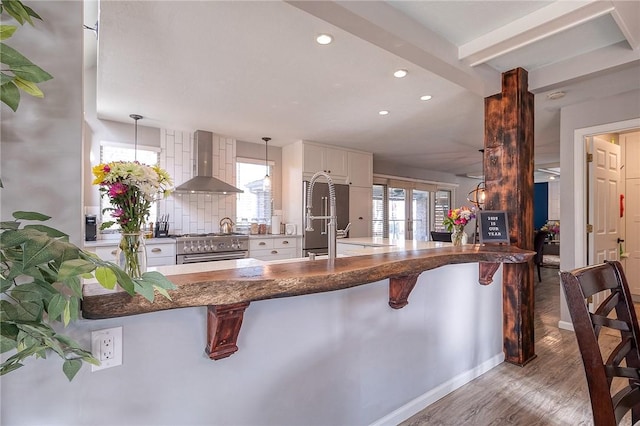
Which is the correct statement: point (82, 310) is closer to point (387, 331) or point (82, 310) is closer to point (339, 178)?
point (387, 331)

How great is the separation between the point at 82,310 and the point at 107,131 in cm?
A: 371

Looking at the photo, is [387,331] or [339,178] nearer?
[387,331]

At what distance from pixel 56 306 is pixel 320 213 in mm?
4395

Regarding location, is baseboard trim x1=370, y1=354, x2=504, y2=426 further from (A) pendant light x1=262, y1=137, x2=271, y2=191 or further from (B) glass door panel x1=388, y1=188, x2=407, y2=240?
(B) glass door panel x1=388, y1=188, x2=407, y2=240

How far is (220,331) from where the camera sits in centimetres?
117

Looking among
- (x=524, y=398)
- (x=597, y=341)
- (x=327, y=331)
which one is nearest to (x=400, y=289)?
(x=327, y=331)

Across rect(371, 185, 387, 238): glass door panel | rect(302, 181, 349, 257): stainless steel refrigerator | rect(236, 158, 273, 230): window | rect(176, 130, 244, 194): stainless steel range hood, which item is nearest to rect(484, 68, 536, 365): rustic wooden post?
rect(302, 181, 349, 257): stainless steel refrigerator

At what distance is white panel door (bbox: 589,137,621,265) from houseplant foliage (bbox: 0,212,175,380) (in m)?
4.08

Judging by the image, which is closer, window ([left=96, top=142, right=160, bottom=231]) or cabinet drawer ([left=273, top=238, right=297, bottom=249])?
window ([left=96, top=142, right=160, bottom=231])

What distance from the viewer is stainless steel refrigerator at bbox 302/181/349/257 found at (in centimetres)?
487

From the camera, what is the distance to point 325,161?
202 inches

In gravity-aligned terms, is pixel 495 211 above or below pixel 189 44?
below

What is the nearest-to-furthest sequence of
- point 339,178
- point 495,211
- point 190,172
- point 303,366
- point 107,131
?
point 303,366 < point 495,211 < point 107,131 < point 190,172 < point 339,178

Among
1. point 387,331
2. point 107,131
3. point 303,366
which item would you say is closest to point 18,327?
point 303,366
